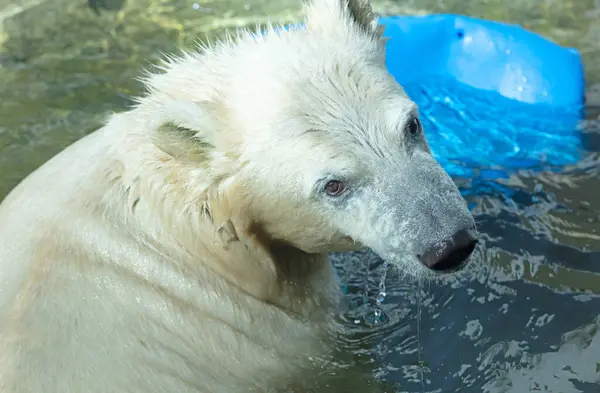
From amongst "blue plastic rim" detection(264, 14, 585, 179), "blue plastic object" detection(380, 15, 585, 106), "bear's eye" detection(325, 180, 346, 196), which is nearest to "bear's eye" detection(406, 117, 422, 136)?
"bear's eye" detection(325, 180, 346, 196)

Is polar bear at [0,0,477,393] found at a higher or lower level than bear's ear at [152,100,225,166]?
lower

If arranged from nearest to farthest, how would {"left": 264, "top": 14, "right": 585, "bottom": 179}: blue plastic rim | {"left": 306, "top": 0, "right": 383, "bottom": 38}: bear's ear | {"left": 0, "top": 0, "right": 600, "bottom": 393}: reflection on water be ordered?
{"left": 306, "top": 0, "right": 383, "bottom": 38}: bear's ear < {"left": 0, "top": 0, "right": 600, "bottom": 393}: reflection on water < {"left": 264, "top": 14, "right": 585, "bottom": 179}: blue plastic rim

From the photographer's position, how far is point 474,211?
4.14m

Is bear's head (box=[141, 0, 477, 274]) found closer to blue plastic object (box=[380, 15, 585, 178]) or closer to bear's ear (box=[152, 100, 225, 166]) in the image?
bear's ear (box=[152, 100, 225, 166])

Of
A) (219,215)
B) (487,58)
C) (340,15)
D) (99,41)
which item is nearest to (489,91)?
(487,58)

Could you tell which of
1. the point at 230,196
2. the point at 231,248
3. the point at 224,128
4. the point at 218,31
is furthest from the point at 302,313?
the point at 218,31

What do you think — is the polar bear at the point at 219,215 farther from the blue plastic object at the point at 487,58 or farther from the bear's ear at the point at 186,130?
the blue plastic object at the point at 487,58

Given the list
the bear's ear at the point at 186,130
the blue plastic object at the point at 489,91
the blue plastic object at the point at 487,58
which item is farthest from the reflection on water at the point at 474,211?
the bear's ear at the point at 186,130

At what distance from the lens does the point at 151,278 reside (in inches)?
115

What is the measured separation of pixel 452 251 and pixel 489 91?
8.97 feet

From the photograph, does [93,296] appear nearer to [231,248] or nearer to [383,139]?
[231,248]

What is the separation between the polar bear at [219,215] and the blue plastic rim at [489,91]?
5.99 ft

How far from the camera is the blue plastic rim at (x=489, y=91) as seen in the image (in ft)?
15.1

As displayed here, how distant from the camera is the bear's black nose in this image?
2.51 metres
